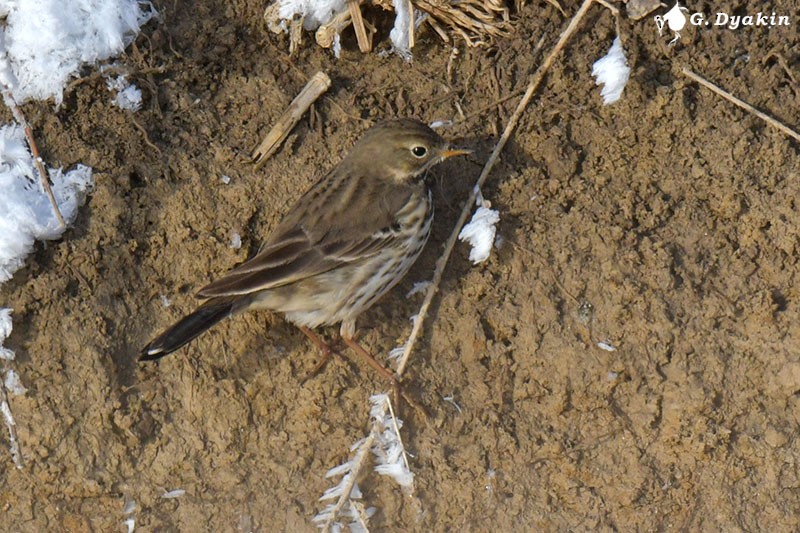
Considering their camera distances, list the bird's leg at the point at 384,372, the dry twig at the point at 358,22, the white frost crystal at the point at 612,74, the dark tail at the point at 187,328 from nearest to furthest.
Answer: the dark tail at the point at 187,328, the bird's leg at the point at 384,372, the white frost crystal at the point at 612,74, the dry twig at the point at 358,22

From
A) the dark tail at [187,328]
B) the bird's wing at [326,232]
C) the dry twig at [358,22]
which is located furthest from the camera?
the dry twig at [358,22]

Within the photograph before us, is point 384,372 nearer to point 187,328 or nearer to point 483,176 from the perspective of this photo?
point 187,328

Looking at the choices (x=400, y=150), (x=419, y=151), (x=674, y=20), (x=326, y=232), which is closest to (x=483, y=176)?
(x=419, y=151)

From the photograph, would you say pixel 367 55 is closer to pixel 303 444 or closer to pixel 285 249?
pixel 285 249

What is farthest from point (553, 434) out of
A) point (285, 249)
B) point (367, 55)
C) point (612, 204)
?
point (367, 55)

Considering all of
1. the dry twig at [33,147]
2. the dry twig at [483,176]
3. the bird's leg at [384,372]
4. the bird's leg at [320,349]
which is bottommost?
the bird's leg at [384,372]

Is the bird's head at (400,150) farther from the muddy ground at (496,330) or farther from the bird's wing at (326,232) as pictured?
the muddy ground at (496,330)

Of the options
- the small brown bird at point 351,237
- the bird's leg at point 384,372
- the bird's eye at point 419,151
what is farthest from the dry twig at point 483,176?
the bird's eye at point 419,151
